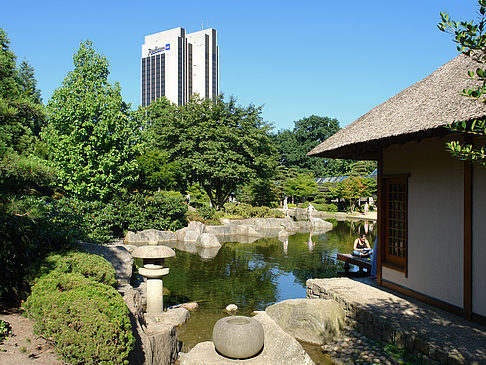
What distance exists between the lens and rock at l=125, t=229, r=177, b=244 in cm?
1805

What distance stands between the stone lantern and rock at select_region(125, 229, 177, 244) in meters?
11.1

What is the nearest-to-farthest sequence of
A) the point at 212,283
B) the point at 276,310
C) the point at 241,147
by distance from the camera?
the point at 276,310 < the point at 212,283 < the point at 241,147

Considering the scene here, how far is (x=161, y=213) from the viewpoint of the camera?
2025 cm

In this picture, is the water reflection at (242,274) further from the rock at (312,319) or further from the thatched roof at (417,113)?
the thatched roof at (417,113)

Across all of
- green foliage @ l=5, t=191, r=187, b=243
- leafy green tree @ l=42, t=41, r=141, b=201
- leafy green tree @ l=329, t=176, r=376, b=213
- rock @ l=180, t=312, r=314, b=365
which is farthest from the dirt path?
leafy green tree @ l=329, t=176, r=376, b=213

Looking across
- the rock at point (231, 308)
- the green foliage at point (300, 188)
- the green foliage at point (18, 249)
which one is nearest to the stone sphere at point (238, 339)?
the green foliage at point (18, 249)

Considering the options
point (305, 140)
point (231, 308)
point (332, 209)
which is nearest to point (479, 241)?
point (231, 308)

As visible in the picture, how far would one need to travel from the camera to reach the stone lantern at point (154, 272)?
7.21 metres

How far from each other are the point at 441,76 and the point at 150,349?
7.58 metres

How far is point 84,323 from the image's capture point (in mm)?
3877

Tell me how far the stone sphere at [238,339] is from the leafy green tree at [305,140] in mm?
53133

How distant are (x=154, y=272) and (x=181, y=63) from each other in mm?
108455

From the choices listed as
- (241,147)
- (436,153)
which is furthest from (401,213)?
(241,147)

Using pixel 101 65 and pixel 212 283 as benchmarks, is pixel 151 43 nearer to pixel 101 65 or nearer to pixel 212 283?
pixel 101 65
